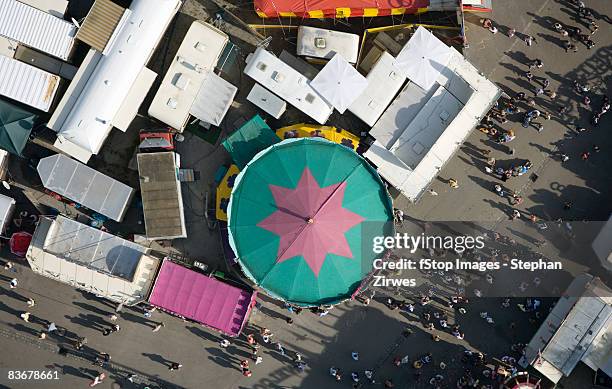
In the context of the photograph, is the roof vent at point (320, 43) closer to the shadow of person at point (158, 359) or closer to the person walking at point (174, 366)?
the person walking at point (174, 366)

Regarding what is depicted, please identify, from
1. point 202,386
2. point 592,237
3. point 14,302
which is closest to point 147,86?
point 14,302

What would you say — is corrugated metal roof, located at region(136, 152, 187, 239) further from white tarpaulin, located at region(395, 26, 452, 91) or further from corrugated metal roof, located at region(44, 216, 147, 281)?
white tarpaulin, located at region(395, 26, 452, 91)

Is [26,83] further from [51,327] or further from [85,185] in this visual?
[51,327]

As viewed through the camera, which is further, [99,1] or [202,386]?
[202,386]

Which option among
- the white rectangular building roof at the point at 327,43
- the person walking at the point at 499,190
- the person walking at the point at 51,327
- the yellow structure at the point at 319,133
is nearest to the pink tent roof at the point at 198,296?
the person walking at the point at 51,327

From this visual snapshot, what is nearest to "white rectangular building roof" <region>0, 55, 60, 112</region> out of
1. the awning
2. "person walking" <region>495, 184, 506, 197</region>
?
the awning

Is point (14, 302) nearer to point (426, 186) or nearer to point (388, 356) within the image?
point (388, 356)
